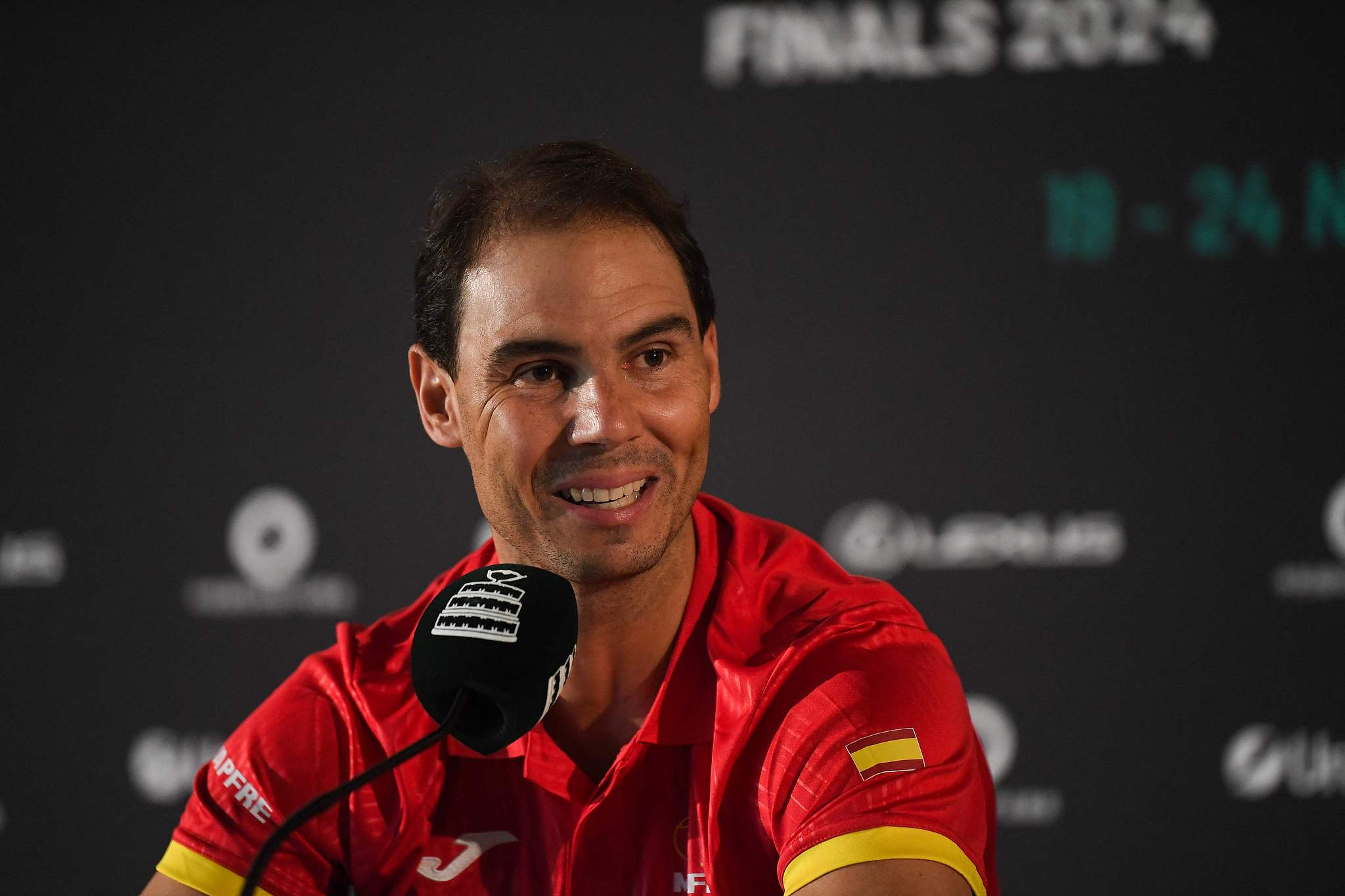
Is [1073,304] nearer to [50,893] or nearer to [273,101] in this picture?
[273,101]

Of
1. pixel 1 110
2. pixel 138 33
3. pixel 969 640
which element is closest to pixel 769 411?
pixel 969 640

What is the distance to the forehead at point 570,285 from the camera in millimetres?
1083

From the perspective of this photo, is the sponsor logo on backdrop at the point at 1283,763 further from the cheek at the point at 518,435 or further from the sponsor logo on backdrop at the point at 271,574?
the sponsor logo on backdrop at the point at 271,574

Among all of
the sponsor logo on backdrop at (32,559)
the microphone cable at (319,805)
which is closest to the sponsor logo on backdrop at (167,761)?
the sponsor logo on backdrop at (32,559)

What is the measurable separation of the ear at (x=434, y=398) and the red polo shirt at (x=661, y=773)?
22 cm

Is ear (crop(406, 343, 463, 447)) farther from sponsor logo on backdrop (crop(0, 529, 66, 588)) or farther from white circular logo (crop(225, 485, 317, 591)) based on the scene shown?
sponsor logo on backdrop (crop(0, 529, 66, 588))

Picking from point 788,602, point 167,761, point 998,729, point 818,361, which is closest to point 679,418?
point 788,602

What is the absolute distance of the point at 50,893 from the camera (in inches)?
88.9

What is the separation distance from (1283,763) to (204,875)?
171 cm

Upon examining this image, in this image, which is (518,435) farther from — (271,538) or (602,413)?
(271,538)

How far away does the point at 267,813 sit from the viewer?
108 centimetres

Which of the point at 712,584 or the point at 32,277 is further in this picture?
the point at 32,277

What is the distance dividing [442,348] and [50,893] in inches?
66.5

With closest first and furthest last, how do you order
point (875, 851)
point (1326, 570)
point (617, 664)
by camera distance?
point (875, 851)
point (617, 664)
point (1326, 570)
